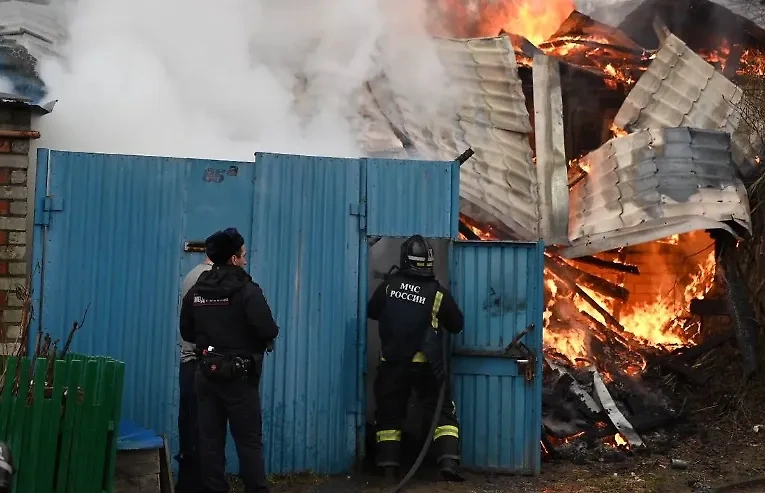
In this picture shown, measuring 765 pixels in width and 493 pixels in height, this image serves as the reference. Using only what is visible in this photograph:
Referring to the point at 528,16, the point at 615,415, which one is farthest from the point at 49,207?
the point at 528,16

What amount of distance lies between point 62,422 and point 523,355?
3684 mm

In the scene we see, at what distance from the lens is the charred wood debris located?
298 inches

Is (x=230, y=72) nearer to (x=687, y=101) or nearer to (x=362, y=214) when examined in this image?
(x=362, y=214)

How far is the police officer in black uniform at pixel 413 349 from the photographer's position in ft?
21.3

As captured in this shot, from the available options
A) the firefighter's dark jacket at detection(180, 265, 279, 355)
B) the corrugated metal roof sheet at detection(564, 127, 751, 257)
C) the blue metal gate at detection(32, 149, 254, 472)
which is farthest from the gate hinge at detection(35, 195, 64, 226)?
the corrugated metal roof sheet at detection(564, 127, 751, 257)

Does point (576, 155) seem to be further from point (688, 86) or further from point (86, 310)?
point (86, 310)

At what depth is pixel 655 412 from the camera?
314 inches

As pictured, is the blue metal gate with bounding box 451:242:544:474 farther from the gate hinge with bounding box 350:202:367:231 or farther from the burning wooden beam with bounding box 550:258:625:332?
the burning wooden beam with bounding box 550:258:625:332

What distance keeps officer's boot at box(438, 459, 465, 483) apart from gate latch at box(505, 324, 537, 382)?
939 millimetres

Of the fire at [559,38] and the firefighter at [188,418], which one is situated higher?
the fire at [559,38]

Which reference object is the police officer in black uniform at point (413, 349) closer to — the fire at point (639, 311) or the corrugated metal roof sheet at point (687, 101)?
the fire at point (639, 311)

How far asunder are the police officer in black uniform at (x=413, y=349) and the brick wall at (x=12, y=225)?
2752 mm

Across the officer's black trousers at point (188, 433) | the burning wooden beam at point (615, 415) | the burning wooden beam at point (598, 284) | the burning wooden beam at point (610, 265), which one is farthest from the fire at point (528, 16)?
the officer's black trousers at point (188, 433)

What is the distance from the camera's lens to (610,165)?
28.5ft
